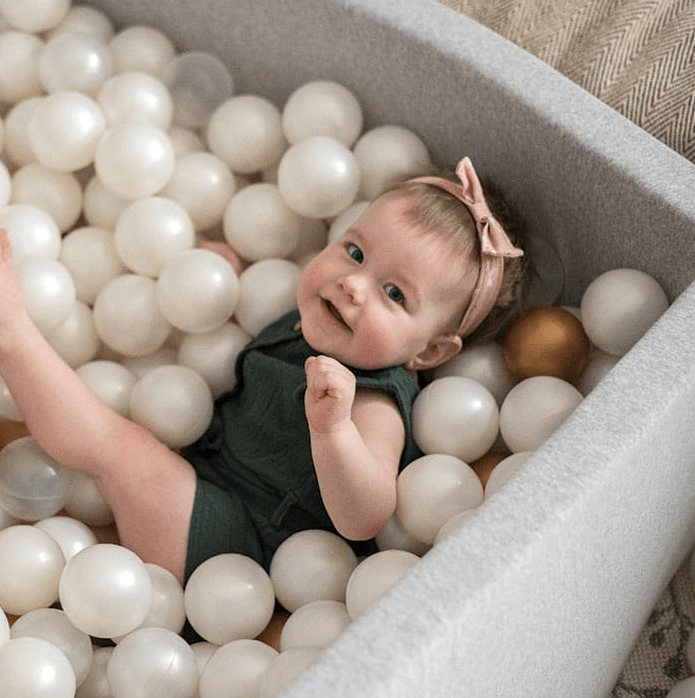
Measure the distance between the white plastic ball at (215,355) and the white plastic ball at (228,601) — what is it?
0.27m

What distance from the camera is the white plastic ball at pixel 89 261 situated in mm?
1202

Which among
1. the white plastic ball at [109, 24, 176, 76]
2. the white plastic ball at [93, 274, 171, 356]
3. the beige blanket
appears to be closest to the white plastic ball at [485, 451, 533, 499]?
the beige blanket

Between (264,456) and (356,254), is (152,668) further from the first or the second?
(356,254)

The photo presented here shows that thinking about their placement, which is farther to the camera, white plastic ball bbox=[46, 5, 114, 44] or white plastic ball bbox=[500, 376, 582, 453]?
white plastic ball bbox=[46, 5, 114, 44]

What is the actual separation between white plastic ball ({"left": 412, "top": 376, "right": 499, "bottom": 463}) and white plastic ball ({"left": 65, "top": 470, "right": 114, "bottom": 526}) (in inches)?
Answer: 13.9

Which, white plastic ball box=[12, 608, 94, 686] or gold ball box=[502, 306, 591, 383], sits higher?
gold ball box=[502, 306, 591, 383]

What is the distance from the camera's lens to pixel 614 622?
890 millimetres

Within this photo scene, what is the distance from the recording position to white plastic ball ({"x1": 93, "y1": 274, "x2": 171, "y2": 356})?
114cm

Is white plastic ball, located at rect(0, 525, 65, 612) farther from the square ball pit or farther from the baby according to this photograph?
the square ball pit

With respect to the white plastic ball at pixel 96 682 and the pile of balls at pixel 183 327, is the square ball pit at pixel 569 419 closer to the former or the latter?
the pile of balls at pixel 183 327

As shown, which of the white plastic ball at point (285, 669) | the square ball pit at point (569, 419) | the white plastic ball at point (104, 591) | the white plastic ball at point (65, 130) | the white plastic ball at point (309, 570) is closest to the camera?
the square ball pit at point (569, 419)

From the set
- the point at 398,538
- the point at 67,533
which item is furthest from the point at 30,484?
the point at 398,538

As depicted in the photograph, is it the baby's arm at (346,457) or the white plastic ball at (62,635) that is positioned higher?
the baby's arm at (346,457)

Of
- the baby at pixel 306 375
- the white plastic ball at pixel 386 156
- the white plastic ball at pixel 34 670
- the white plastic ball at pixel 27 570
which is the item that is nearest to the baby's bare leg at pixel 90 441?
the baby at pixel 306 375
